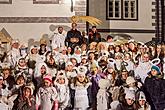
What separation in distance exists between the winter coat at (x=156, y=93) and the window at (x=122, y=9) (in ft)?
41.6

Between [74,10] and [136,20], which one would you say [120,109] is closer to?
[74,10]

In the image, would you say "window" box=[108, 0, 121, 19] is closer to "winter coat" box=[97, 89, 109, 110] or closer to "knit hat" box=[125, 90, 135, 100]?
"winter coat" box=[97, 89, 109, 110]

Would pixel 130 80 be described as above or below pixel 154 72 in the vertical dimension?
below

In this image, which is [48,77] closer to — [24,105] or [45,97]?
[45,97]

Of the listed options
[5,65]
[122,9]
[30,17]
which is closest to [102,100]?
[5,65]

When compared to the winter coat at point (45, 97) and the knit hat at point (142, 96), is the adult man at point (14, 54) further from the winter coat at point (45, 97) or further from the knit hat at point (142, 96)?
the knit hat at point (142, 96)

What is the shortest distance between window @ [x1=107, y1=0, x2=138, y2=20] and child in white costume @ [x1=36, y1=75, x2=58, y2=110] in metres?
12.8

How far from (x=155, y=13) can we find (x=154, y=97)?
493 inches

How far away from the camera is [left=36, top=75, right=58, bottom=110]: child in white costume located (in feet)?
41.7

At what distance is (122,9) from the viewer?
26188mm

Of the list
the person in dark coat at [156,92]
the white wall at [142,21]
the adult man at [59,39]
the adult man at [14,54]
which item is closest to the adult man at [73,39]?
the adult man at [59,39]

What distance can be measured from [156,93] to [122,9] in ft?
45.5

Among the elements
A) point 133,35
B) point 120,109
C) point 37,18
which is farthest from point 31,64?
point 133,35

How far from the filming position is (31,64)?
14656 mm
